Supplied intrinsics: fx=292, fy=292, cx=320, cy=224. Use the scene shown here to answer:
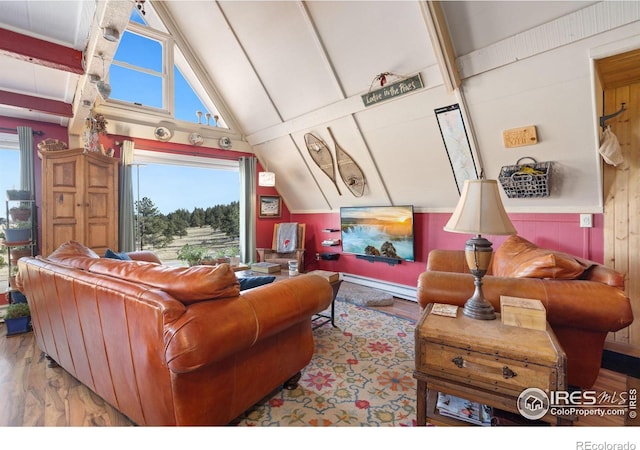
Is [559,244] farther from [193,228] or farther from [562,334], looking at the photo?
[193,228]

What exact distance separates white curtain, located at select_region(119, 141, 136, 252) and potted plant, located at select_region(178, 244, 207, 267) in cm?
86

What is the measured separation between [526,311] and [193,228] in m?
4.70

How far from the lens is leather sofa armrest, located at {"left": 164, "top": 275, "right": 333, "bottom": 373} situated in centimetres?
117

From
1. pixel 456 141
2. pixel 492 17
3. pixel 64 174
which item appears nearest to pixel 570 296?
pixel 456 141

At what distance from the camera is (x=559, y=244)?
289 centimetres

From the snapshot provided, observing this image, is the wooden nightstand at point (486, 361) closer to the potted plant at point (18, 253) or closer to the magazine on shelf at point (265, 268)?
the magazine on shelf at point (265, 268)

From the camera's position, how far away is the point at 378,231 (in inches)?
170

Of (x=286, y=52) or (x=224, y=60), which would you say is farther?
(x=224, y=60)

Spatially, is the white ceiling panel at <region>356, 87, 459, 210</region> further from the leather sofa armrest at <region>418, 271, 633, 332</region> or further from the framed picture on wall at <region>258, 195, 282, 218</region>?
the framed picture on wall at <region>258, 195, 282, 218</region>

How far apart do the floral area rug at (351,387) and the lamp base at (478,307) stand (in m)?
0.72

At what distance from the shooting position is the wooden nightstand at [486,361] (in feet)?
4.04

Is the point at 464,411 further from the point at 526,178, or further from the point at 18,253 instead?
the point at 18,253

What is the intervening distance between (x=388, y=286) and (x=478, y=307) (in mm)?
2812
